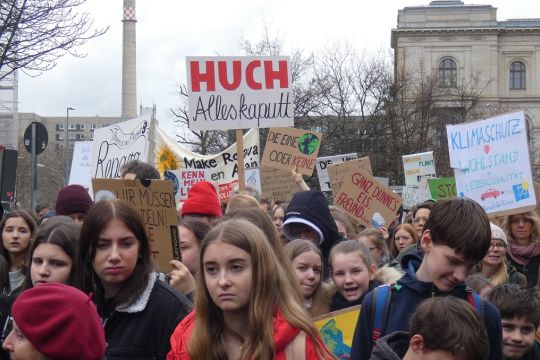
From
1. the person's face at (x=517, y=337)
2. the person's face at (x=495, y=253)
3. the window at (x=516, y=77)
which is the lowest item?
the person's face at (x=517, y=337)

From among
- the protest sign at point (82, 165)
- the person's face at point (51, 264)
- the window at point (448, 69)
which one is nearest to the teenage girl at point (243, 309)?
the person's face at point (51, 264)

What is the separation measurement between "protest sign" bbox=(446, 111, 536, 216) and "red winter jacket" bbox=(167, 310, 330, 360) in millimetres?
4443

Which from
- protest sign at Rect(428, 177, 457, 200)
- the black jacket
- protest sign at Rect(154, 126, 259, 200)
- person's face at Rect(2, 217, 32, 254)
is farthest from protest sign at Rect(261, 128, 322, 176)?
the black jacket

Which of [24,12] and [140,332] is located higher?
[24,12]

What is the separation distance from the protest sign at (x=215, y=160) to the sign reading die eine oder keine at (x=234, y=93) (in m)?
3.55

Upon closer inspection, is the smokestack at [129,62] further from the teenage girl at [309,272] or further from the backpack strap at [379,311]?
the backpack strap at [379,311]

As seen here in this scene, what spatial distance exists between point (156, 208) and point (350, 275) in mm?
1199

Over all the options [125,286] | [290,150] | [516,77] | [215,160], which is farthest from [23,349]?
[516,77]

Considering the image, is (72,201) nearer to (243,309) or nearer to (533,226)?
(243,309)

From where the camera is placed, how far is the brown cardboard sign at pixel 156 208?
4.94m

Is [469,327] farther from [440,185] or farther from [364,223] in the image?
[440,185]

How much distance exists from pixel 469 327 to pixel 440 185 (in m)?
7.57

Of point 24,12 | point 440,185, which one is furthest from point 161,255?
point 24,12

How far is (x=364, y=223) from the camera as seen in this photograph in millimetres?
9617
